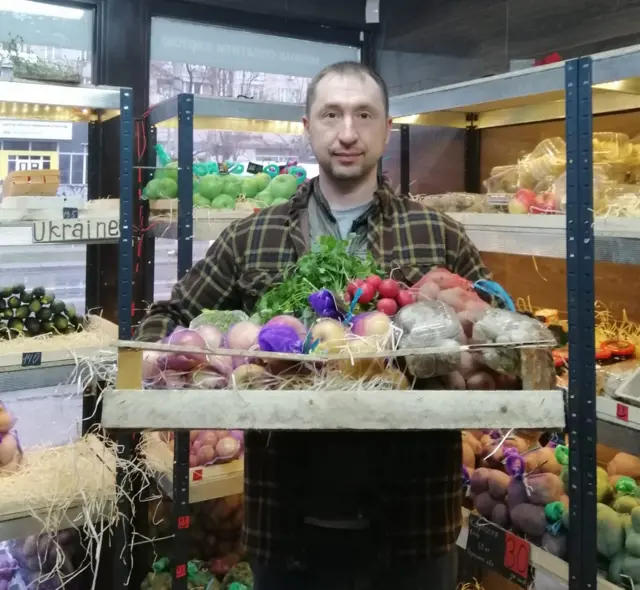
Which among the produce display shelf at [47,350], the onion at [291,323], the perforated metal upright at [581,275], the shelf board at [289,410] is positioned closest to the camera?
the shelf board at [289,410]

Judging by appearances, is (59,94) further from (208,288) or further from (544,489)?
(544,489)

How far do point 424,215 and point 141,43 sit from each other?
2296mm

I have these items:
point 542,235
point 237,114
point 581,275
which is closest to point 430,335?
point 581,275

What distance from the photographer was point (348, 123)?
A: 4.45ft

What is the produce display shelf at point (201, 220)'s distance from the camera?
8.91 feet

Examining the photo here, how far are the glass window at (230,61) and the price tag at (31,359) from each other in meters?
1.44

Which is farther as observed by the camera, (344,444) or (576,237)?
(576,237)

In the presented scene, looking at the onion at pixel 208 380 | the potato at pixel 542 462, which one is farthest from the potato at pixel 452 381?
the potato at pixel 542 462

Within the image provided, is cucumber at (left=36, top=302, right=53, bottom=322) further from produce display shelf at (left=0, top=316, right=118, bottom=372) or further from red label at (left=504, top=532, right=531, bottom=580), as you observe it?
red label at (left=504, top=532, right=531, bottom=580)

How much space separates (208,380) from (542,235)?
1361 mm

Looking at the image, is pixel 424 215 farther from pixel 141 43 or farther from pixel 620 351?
pixel 141 43

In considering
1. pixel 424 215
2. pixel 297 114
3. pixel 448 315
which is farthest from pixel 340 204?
pixel 297 114

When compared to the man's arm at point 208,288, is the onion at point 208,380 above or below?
below

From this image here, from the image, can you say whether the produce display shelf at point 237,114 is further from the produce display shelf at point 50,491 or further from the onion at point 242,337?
the onion at point 242,337
